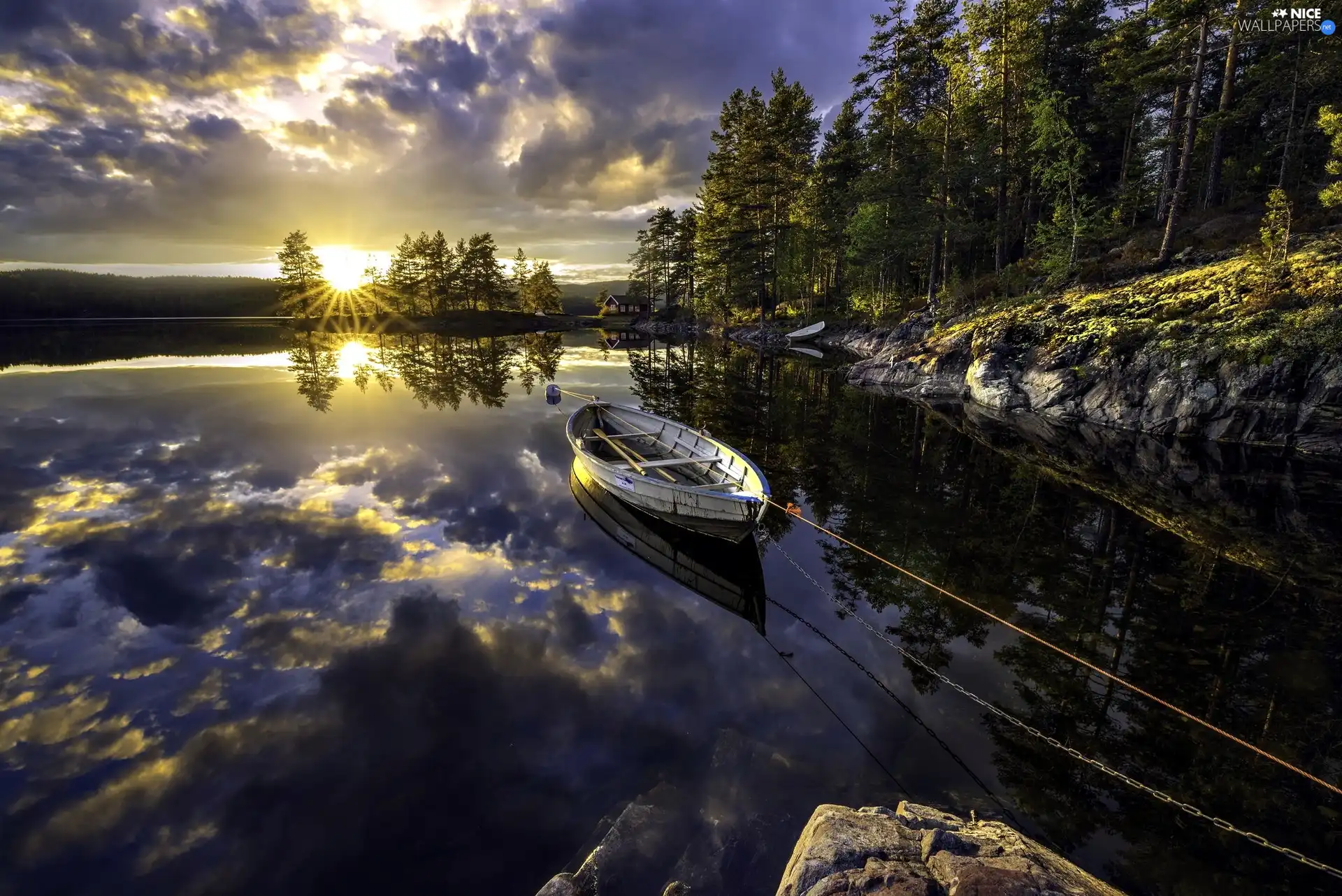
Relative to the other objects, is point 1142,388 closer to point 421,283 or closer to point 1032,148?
point 1032,148

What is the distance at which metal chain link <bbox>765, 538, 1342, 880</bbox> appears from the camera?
18.1 ft

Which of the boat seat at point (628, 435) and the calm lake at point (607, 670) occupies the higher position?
the boat seat at point (628, 435)

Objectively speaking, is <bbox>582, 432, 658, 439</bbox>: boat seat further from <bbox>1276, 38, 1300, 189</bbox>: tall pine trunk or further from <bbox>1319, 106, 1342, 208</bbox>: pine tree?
<bbox>1276, 38, 1300, 189</bbox>: tall pine trunk

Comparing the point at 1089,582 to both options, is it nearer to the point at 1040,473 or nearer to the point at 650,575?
the point at 1040,473

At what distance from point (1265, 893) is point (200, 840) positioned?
38.0 ft

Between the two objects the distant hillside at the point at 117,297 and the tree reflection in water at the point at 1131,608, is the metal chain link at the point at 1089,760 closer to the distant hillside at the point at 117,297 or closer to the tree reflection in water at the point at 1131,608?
the tree reflection in water at the point at 1131,608

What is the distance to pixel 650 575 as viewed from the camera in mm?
12578

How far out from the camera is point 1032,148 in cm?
3566

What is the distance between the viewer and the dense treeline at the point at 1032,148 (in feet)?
97.7

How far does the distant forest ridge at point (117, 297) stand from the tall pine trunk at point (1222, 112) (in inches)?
4924

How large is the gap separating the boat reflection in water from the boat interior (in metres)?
1.32

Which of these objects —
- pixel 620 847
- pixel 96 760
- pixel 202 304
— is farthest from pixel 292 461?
pixel 202 304

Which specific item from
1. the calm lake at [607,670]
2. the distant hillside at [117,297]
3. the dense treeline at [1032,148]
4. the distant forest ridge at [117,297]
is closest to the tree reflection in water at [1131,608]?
the calm lake at [607,670]

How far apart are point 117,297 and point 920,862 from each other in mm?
214571
